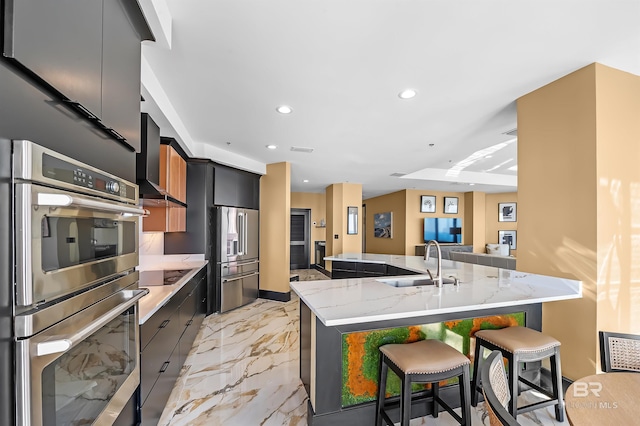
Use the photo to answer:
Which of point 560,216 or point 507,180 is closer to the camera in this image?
point 560,216

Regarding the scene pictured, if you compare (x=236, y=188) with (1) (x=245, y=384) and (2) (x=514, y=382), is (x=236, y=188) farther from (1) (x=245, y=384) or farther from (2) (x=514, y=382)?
(2) (x=514, y=382)

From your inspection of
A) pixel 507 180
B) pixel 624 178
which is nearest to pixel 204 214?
pixel 624 178

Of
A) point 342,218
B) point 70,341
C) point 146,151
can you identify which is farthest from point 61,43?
point 342,218

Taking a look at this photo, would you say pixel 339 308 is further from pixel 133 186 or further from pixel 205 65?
pixel 205 65

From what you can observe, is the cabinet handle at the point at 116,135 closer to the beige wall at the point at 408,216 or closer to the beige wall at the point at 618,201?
the beige wall at the point at 618,201

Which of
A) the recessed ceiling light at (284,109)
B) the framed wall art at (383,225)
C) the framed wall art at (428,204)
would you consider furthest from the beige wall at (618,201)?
the framed wall art at (383,225)

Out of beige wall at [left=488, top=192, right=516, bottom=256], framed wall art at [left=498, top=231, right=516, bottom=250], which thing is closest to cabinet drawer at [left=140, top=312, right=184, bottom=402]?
beige wall at [left=488, top=192, right=516, bottom=256]

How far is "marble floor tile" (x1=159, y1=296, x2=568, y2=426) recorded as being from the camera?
203 cm

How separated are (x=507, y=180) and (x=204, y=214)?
23.2ft

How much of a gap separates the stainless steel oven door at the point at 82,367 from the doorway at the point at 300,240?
24.7 ft

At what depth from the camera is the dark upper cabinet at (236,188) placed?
441 centimetres

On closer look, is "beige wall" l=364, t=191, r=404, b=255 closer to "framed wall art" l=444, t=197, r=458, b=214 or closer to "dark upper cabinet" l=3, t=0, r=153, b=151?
"framed wall art" l=444, t=197, r=458, b=214

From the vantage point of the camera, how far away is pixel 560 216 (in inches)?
89.0

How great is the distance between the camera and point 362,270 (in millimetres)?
5012
